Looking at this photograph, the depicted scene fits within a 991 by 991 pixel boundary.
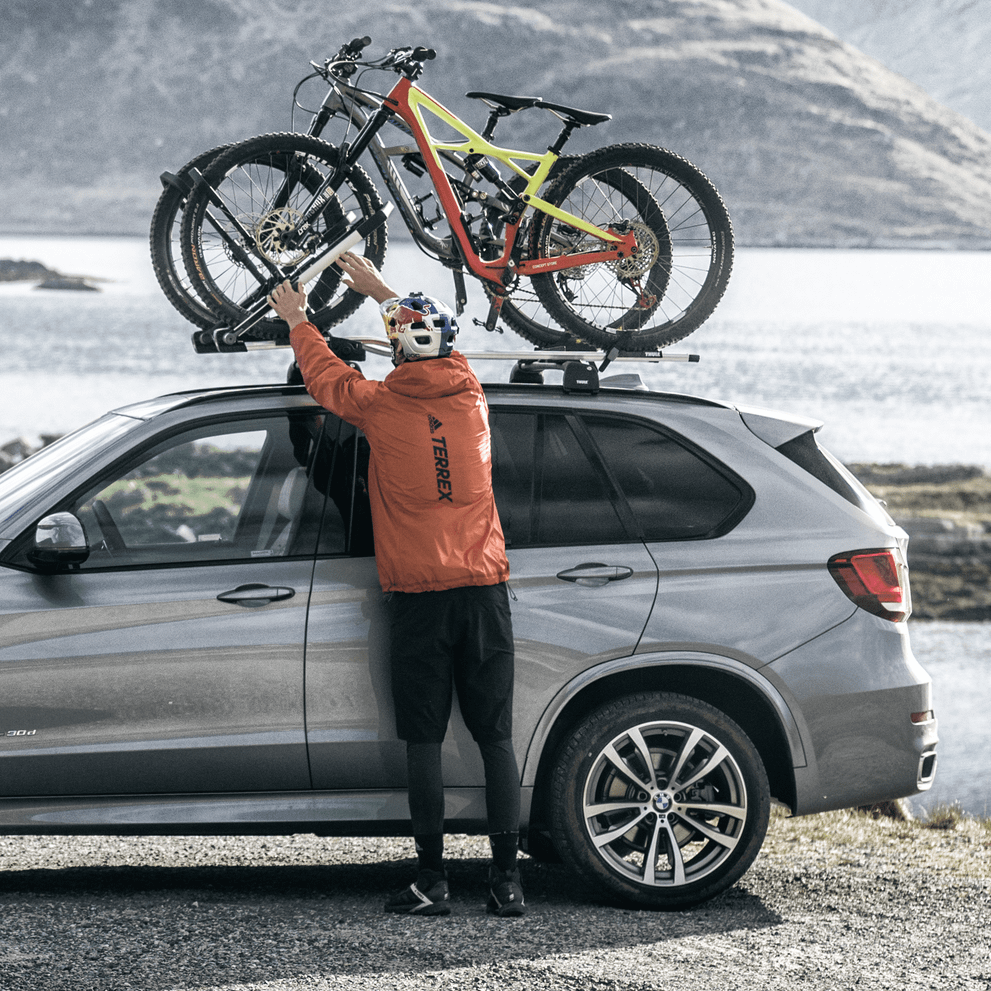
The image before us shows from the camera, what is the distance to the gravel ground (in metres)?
3.97

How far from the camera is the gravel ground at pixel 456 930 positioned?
3.97 metres

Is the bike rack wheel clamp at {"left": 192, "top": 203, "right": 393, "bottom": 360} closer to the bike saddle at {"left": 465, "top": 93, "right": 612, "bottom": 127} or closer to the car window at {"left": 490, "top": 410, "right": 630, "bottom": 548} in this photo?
the bike saddle at {"left": 465, "top": 93, "right": 612, "bottom": 127}

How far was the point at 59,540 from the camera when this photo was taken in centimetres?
425

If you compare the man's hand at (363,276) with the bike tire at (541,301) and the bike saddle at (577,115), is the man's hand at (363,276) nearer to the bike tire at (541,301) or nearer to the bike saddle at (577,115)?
the bike tire at (541,301)

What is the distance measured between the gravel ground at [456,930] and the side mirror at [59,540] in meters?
1.16

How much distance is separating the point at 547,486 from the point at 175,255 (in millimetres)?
1892

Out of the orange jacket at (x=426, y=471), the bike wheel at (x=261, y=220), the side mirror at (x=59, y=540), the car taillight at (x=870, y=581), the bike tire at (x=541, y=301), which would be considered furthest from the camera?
the bike tire at (x=541, y=301)

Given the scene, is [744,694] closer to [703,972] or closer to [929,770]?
[929,770]

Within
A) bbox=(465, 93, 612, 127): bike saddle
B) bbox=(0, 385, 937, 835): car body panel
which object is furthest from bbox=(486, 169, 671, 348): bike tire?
bbox=(0, 385, 937, 835): car body panel

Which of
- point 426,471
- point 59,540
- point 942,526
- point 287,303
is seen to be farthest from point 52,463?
point 942,526

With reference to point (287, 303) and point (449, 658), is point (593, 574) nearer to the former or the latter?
point (449, 658)

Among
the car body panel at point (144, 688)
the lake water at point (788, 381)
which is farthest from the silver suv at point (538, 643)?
the lake water at point (788, 381)

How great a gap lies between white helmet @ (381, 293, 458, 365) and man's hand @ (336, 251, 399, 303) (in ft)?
1.88

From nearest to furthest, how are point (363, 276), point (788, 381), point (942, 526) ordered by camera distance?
point (363, 276), point (942, 526), point (788, 381)
